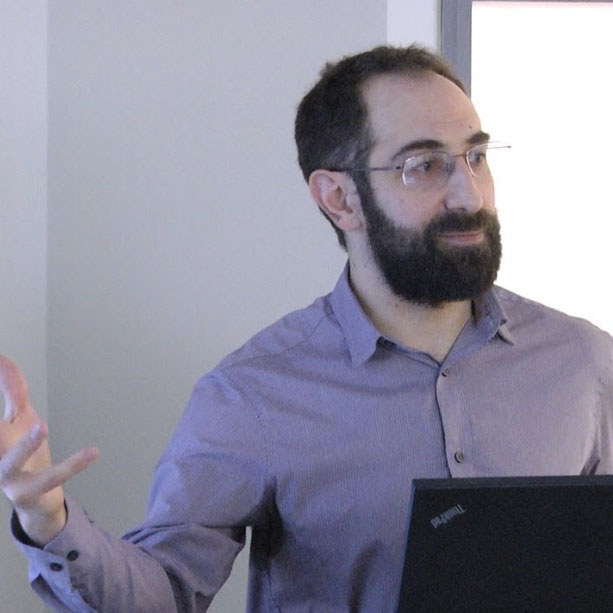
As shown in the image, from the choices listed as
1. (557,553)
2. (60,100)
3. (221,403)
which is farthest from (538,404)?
(60,100)

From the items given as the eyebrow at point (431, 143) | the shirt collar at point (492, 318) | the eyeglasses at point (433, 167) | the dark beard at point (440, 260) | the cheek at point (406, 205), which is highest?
the eyebrow at point (431, 143)

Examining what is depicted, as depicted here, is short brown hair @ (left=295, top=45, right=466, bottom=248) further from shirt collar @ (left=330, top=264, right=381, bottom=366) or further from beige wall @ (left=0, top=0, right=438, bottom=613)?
beige wall @ (left=0, top=0, right=438, bottom=613)

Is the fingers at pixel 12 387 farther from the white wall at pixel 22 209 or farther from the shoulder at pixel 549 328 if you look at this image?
the white wall at pixel 22 209

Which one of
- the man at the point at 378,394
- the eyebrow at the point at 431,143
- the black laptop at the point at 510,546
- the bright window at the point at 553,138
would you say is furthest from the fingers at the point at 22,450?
the bright window at the point at 553,138

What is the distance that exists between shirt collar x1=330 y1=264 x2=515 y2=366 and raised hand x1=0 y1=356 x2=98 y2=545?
1.82ft

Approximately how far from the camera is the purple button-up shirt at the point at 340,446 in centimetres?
167

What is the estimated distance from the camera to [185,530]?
64.7 inches

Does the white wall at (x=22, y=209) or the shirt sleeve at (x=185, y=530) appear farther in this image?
the white wall at (x=22, y=209)

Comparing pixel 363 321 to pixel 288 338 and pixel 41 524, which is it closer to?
pixel 288 338

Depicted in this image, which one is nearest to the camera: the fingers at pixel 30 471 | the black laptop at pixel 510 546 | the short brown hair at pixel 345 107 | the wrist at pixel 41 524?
the black laptop at pixel 510 546

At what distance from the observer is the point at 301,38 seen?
9.55 feet

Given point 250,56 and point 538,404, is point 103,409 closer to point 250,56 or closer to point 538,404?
point 250,56

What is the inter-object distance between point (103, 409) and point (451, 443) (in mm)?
1413

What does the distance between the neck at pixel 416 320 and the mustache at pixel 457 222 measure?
0.12m
